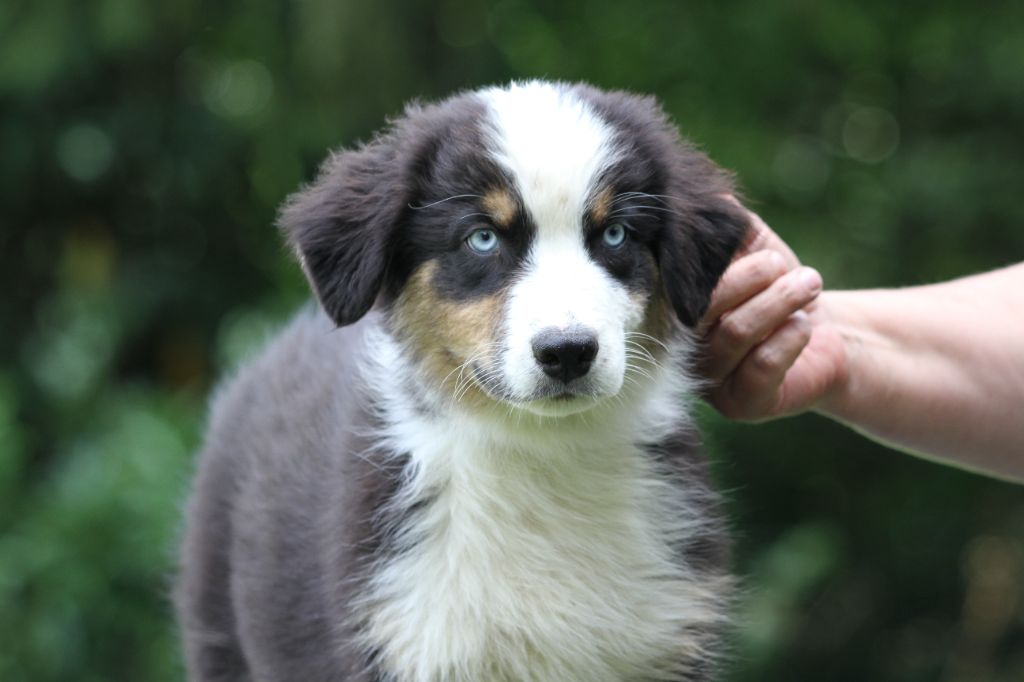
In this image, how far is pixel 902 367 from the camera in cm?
429

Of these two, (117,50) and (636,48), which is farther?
(636,48)

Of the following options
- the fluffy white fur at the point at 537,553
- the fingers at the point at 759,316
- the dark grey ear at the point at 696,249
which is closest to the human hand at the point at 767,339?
the fingers at the point at 759,316

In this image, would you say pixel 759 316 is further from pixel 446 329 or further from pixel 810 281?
pixel 446 329

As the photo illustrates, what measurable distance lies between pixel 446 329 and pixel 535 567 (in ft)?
2.20

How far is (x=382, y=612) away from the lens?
3668 mm

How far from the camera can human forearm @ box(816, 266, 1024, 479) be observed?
14.0 ft

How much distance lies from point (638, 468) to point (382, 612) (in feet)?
2.63

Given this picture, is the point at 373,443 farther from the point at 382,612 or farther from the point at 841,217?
the point at 841,217

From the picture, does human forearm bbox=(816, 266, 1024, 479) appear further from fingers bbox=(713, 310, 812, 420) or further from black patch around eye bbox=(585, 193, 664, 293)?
black patch around eye bbox=(585, 193, 664, 293)

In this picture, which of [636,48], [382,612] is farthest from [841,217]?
[382,612]

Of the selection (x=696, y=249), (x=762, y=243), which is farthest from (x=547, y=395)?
(x=762, y=243)

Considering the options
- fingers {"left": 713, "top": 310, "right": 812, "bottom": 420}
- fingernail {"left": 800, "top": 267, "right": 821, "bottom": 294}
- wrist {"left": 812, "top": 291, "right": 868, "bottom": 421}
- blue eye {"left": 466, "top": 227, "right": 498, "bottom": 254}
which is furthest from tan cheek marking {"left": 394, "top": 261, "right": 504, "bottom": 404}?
wrist {"left": 812, "top": 291, "right": 868, "bottom": 421}

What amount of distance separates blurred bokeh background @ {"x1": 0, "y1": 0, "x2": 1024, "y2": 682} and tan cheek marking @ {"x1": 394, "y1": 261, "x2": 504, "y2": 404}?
3.52 metres

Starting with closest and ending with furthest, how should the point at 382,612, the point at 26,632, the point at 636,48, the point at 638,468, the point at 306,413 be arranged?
the point at 382,612
the point at 638,468
the point at 306,413
the point at 26,632
the point at 636,48
